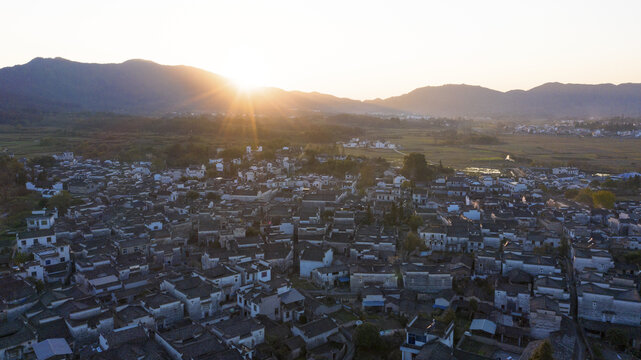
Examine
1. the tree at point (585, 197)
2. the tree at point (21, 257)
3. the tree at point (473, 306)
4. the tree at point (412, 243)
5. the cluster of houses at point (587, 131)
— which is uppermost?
the cluster of houses at point (587, 131)

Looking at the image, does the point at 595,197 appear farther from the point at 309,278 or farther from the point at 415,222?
the point at 309,278

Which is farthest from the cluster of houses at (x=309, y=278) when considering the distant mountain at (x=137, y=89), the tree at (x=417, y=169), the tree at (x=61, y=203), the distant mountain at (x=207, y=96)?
the distant mountain at (x=137, y=89)

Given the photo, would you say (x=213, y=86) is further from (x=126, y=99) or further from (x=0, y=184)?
(x=0, y=184)

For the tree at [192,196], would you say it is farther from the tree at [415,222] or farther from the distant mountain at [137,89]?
the distant mountain at [137,89]

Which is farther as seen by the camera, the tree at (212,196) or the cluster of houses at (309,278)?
the tree at (212,196)

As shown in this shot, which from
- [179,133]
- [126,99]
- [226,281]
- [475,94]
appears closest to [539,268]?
[226,281]

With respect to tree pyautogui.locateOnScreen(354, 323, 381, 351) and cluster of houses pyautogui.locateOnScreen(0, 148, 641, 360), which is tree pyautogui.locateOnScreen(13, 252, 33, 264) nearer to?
cluster of houses pyautogui.locateOnScreen(0, 148, 641, 360)
